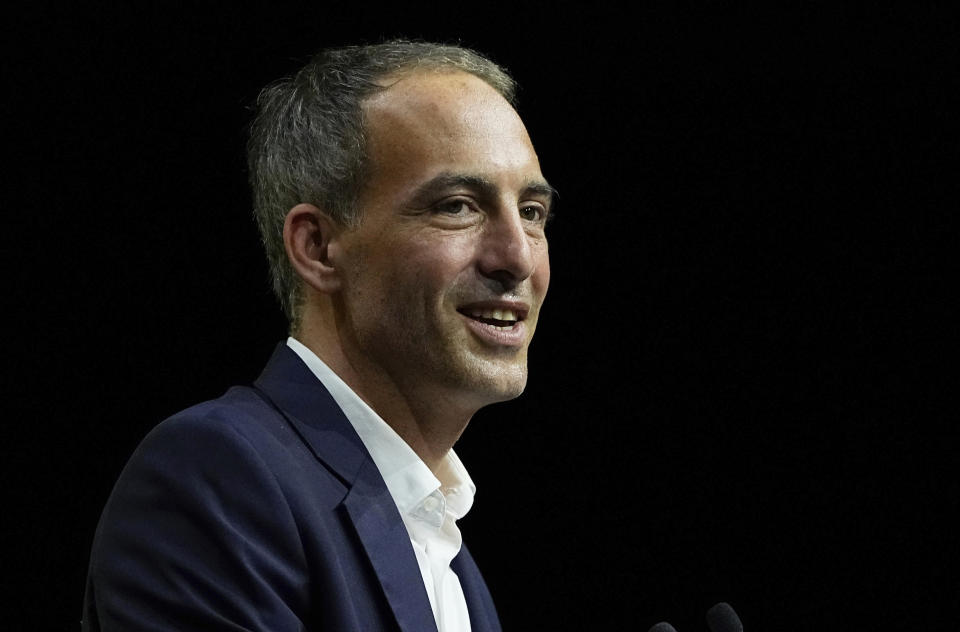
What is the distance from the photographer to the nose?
2107mm

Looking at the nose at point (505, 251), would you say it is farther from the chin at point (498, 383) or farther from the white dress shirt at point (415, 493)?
the white dress shirt at point (415, 493)

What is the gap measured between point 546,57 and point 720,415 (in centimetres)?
107

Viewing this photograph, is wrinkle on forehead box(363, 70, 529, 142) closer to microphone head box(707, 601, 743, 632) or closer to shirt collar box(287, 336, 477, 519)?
shirt collar box(287, 336, 477, 519)

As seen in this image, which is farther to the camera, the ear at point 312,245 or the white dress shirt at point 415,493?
the ear at point 312,245

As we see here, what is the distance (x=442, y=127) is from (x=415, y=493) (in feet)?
1.98

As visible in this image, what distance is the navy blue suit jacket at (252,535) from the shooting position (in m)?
1.72

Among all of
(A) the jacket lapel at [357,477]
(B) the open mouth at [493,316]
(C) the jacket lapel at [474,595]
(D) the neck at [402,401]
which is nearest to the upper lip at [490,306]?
(B) the open mouth at [493,316]

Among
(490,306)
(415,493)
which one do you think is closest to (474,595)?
(415,493)

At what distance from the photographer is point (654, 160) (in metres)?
3.55

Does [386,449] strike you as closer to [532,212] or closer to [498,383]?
[498,383]

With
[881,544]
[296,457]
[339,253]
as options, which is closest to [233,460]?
[296,457]

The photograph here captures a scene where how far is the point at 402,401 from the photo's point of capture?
7.03 feet

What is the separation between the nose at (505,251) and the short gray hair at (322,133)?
225 millimetres

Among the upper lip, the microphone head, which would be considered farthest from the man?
the microphone head
